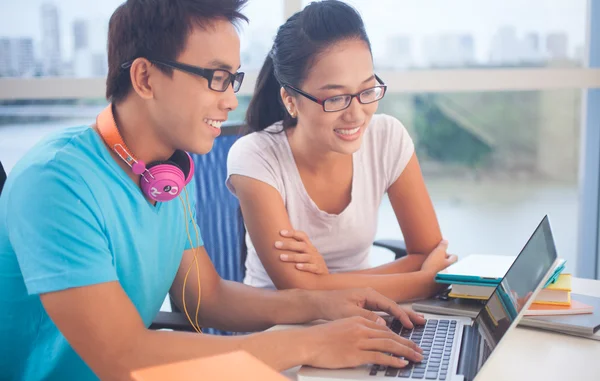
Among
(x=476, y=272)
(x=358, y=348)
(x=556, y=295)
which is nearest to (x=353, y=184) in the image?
(x=476, y=272)

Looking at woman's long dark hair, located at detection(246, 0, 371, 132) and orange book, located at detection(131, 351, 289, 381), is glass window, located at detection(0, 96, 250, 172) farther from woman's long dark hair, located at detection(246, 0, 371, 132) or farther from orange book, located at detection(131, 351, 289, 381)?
orange book, located at detection(131, 351, 289, 381)

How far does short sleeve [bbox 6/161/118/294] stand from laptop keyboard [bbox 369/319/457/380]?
0.48m

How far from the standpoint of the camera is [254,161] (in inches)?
66.9

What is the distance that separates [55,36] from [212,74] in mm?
1685

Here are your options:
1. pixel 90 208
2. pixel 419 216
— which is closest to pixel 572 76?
pixel 419 216

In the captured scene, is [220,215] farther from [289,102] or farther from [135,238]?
[135,238]

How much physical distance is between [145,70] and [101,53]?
1559mm

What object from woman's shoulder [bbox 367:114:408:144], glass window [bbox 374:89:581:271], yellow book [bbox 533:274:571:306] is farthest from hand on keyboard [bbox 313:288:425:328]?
glass window [bbox 374:89:581:271]

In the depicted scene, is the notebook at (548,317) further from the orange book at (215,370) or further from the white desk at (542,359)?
the orange book at (215,370)

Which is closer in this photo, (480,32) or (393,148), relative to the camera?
(393,148)

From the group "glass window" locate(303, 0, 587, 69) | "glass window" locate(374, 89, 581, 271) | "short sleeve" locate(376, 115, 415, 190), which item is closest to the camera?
"short sleeve" locate(376, 115, 415, 190)

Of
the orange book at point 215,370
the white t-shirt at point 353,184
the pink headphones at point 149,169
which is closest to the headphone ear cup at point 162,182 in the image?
the pink headphones at point 149,169

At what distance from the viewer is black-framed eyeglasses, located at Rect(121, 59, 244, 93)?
120cm

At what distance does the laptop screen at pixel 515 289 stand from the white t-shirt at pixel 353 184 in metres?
0.61
